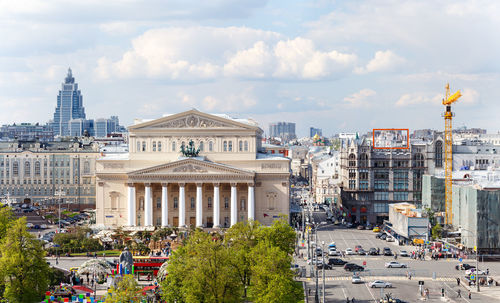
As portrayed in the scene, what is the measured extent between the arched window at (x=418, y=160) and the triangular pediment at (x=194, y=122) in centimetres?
3241

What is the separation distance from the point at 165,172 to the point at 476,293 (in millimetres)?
58850

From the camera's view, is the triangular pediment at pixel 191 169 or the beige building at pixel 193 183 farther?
the beige building at pixel 193 183

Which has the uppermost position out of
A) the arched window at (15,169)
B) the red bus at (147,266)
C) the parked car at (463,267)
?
the arched window at (15,169)

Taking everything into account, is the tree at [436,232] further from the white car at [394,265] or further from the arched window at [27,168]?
the arched window at [27,168]

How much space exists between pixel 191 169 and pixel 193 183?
264 centimetres

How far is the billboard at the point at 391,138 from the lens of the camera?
139 meters

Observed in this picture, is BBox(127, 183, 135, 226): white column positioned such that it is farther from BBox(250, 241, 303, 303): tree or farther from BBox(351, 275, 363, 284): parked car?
BBox(250, 241, 303, 303): tree

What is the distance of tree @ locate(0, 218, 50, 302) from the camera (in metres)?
62.2

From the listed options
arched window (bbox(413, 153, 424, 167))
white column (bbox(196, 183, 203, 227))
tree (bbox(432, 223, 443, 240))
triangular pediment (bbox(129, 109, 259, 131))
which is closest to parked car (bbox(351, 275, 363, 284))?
tree (bbox(432, 223, 443, 240))

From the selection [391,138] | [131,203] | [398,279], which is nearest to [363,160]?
[391,138]

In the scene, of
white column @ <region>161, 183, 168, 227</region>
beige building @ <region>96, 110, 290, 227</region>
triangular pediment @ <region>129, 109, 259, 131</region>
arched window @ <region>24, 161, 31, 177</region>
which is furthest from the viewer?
arched window @ <region>24, 161, 31, 177</region>

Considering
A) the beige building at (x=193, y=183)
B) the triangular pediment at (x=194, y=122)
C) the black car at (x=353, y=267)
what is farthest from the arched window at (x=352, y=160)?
the black car at (x=353, y=267)

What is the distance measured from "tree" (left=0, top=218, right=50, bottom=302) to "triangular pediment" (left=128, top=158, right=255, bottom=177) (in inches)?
2116

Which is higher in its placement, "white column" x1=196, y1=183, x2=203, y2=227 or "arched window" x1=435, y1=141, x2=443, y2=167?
"arched window" x1=435, y1=141, x2=443, y2=167
